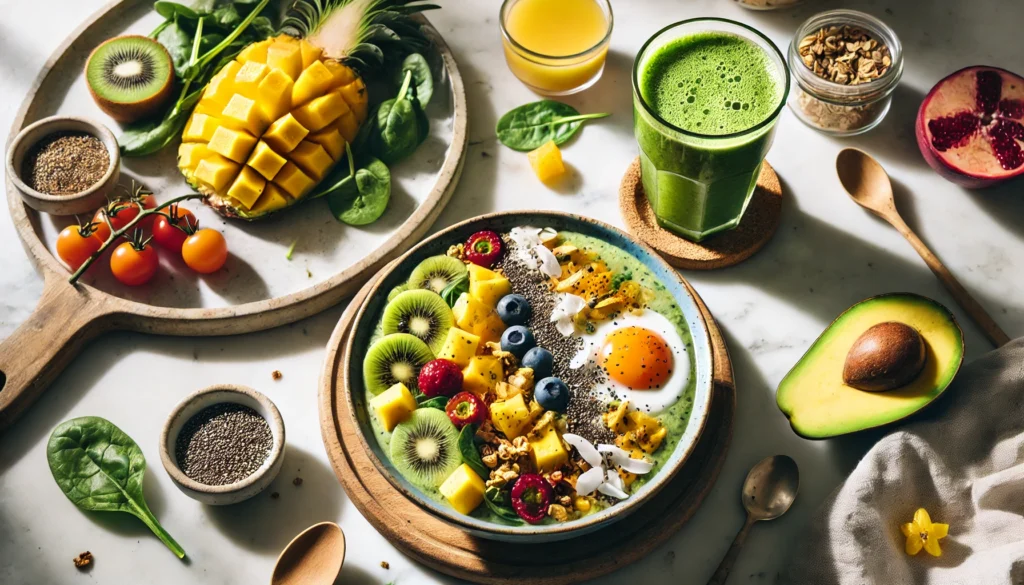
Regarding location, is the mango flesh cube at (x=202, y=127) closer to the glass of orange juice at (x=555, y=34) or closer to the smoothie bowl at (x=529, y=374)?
the smoothie bowl at (x=529, y=374)

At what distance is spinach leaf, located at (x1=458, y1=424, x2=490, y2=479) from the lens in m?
2.29

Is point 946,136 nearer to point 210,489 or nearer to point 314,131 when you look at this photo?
point 314,131

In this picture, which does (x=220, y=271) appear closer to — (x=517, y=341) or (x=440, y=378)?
(x=440, y=378)

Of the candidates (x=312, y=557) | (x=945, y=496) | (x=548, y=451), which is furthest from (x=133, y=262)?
(x=945, y=496)

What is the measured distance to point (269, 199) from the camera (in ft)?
9.14

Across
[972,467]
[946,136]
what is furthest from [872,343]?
[946,136]

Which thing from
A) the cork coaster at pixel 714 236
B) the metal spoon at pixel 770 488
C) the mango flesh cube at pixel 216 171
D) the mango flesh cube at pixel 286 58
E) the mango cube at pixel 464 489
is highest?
the mango flesh cube at pixel 286 58

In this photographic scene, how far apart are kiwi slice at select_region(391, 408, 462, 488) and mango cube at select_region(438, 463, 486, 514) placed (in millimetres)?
36

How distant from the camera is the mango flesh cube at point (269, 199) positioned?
2785mm

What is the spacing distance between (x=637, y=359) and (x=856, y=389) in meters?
0.56

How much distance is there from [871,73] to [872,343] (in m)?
0.91

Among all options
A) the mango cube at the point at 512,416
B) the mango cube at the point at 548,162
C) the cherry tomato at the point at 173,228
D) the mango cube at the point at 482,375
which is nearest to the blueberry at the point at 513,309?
the mango cube at the point at 482,375

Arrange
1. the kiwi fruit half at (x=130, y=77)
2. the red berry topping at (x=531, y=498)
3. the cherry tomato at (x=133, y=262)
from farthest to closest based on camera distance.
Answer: the kiwi fruit half at (x=130, y=77) → the cherry tomato at (x=133, y=262) → the red berry topping at (x=531, y=498)

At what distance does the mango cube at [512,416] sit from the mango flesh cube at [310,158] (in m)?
0.99
